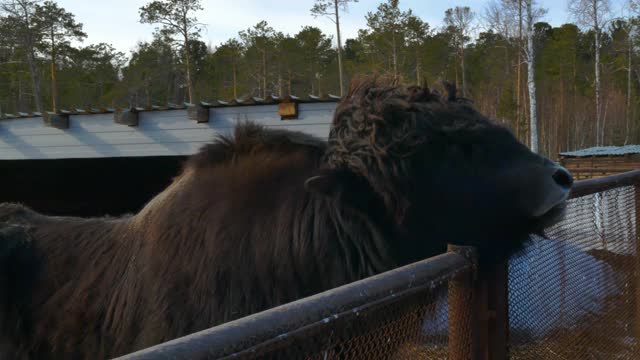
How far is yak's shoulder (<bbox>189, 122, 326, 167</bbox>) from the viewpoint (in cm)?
255

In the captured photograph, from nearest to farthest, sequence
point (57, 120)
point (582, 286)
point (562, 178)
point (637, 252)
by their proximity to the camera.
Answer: point (562, 178)
point (582, 286)
point (637, 252)
point (57, 120)

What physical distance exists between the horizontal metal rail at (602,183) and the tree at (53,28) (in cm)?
4704

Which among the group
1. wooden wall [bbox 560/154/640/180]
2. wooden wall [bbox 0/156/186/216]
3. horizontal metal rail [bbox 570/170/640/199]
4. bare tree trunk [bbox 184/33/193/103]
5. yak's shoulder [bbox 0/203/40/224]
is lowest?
wooden wall [bbox 560/154/640/180]

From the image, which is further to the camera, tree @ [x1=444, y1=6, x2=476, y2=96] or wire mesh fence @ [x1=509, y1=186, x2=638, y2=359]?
tree @ [x1=444, y1=6, x2=476, y2=96]

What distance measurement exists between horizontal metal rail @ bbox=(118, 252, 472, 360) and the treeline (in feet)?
129

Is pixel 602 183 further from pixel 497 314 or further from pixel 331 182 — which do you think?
pixel 331 182

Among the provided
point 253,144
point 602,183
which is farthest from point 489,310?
point 602,183

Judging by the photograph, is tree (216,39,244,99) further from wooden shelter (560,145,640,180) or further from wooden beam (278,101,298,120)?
wooden beam (278,101,298,120)

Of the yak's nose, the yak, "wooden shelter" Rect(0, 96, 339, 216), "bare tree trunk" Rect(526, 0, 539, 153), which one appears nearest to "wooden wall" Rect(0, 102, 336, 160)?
"wooden shelter" Rect(0, 96, 339, 216)

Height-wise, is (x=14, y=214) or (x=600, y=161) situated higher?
(x=14, y=214)

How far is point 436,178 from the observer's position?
2.19 m

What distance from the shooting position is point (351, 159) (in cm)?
220

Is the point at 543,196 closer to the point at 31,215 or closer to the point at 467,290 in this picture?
the point at 467,290

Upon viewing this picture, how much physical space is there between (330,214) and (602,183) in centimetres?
192
